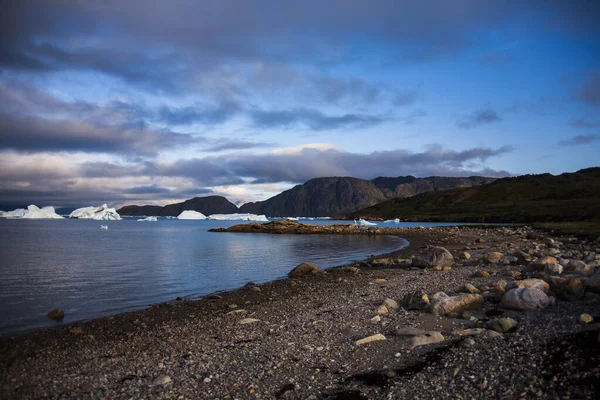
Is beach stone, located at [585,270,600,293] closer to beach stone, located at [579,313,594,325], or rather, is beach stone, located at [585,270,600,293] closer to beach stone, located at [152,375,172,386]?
beach stone, located at [579,313,594,325]

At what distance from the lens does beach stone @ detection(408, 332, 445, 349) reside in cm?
1147

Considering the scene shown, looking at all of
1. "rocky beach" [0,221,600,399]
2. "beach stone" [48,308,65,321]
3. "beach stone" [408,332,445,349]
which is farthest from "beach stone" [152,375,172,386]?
"beach stone" [48,308,65,321]

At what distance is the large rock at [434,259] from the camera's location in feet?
101

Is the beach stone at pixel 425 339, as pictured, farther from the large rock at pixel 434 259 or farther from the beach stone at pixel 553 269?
the large rock at pixel 434 259

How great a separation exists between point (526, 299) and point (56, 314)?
789 inches

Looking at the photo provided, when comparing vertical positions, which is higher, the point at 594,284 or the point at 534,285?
the point at 594,284

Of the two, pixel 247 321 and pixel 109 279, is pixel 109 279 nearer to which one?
pixel 109 279

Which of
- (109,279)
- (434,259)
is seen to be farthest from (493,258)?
(109,279)

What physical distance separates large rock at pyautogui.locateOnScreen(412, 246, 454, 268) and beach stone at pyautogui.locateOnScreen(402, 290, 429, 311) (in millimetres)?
14835

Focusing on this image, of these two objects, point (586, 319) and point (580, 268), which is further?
point (580, 268)

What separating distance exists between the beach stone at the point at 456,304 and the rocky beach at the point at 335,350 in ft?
0.19

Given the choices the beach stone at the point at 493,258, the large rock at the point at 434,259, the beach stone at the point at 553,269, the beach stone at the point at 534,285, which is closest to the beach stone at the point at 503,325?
the beach stone at the point at 534,285

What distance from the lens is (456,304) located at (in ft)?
48.8

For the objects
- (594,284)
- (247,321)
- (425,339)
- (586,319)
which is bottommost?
(247,321)
